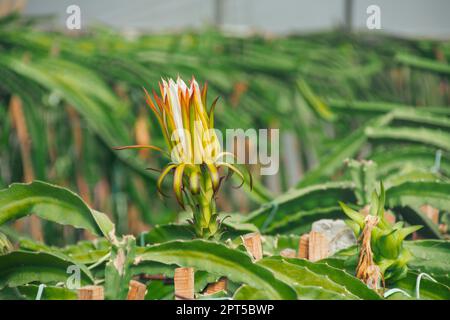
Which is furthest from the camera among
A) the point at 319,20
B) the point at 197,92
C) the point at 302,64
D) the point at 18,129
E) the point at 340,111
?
the point at 319,20

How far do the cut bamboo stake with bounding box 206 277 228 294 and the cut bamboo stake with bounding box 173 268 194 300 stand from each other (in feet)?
0.18

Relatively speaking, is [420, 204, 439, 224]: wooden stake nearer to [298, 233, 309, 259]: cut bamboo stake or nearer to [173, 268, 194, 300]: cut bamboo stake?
[298, 233, 309, 259]: cut bamboo stake

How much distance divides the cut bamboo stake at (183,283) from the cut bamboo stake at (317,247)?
163 mm

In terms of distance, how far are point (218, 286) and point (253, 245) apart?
2.1 inches

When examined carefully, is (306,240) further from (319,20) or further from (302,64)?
(319,20)

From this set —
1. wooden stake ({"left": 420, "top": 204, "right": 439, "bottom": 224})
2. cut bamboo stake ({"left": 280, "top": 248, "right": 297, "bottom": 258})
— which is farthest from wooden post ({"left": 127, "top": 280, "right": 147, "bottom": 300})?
wooden stake ({"left": 420, "top": 204, "right": 439, "bottom": 224})

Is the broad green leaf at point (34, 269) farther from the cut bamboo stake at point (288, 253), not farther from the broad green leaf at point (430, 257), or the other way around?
the broad green leaf at point (430, 257)

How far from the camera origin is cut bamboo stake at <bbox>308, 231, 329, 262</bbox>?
2.44 ft

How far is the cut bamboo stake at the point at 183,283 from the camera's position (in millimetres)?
636

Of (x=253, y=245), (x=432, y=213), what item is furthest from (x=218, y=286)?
(x=432, y=213)

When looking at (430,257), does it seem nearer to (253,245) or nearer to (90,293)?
(253,245)
